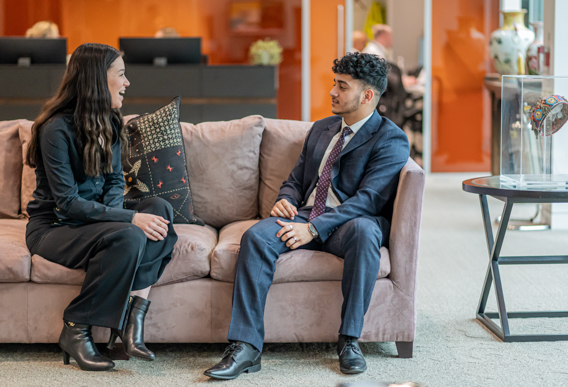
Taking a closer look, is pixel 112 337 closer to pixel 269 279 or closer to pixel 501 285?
pixel 269 279

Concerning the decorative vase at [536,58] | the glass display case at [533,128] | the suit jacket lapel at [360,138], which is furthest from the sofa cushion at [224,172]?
the decorative vase at [536,58]

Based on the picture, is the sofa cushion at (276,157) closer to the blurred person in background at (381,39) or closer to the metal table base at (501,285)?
the metal table base at (501,285)

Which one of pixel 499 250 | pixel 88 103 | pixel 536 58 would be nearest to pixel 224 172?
pixel 88 103

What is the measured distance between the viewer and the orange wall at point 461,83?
666cm

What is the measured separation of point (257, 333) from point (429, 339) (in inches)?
29.2

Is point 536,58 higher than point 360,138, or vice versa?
point 536,58

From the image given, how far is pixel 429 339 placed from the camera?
2469mm

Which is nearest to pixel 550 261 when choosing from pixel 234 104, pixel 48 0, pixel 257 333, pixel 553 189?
pixel 553 189

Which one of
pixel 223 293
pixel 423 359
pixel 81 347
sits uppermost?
pixel 223 293

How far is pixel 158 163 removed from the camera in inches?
104

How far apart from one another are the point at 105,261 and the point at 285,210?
70 centimetres

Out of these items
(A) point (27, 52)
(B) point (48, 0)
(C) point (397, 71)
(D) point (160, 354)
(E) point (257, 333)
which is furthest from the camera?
(B) point (48, 0)

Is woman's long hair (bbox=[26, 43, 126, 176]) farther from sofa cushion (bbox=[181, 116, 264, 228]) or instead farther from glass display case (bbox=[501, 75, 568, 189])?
glass display case (bbox=[501, 75, 568, 189])

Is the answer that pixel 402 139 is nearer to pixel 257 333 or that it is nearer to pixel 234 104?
pixel 257 333
